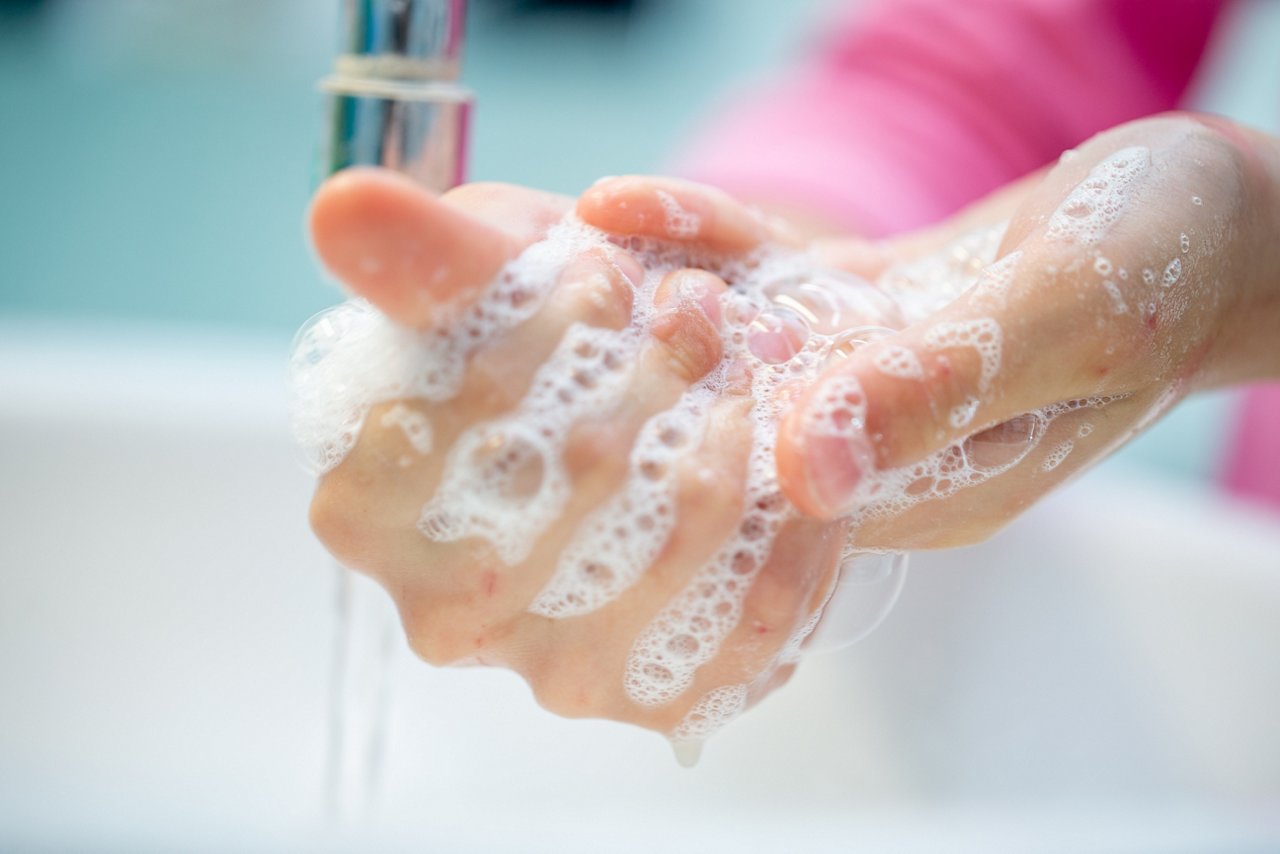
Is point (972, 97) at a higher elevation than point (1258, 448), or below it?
higher

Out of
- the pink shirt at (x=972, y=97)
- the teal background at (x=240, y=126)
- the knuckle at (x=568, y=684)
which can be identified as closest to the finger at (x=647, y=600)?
the knuckle at (x=568, y=684)

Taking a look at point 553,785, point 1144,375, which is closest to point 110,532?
point 553,785

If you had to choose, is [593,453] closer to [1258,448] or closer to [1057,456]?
[1057,456]

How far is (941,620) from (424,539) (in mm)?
454

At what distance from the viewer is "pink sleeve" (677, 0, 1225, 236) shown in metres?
0.75

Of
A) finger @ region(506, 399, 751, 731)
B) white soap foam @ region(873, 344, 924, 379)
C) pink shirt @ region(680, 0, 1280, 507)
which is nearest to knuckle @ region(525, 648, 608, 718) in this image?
finger @ region(506, 399, 751, 731)

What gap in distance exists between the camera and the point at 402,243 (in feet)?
0.77

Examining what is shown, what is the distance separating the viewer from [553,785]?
1.89ft

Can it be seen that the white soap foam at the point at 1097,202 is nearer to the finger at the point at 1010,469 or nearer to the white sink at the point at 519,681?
the finger at the point at 1010,469

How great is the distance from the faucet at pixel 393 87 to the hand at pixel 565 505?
9 centimetres

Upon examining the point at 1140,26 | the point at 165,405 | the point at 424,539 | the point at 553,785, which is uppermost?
the point at 1140,26

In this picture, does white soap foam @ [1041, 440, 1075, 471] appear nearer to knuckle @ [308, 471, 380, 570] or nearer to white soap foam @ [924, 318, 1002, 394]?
white soap foam @ [924, 318, 1002, 394]

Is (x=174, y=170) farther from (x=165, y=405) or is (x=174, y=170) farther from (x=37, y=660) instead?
(x=37, y=660)

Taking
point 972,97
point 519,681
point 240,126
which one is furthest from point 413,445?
point 240,126
